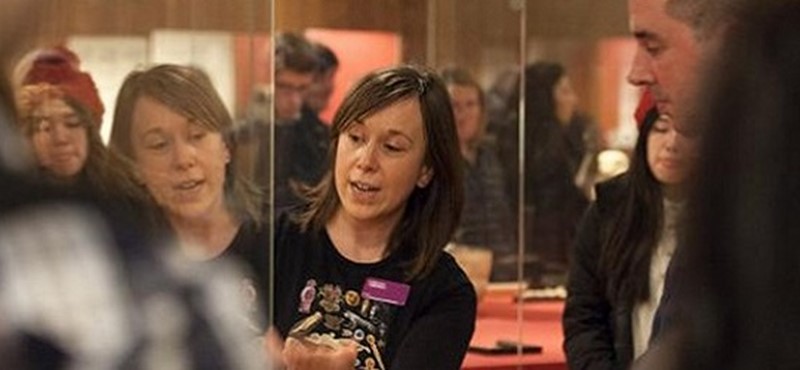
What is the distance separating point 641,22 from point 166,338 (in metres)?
1.26

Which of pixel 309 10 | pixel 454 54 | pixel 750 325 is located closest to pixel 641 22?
pixel 750 325

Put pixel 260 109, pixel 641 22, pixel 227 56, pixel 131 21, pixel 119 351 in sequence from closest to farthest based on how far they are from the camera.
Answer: pixel 119 351 < pixel 641 22 < pixel 131 21 < pixel 227 56 < pixel 260 109

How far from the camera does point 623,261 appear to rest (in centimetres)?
338

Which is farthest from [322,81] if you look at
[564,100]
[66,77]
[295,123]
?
[66,77]

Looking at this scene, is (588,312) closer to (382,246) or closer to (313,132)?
(382,246)

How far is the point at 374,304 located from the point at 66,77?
1.06 meters

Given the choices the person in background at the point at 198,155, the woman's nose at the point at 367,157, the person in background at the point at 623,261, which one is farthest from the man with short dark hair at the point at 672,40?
the person in background at the point at 623,261

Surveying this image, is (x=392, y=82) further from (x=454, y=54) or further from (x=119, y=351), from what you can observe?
(x=119, y=351)

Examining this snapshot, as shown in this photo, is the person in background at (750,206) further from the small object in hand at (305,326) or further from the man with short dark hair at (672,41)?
the small object in hand at (305,326)

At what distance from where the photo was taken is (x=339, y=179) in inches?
122

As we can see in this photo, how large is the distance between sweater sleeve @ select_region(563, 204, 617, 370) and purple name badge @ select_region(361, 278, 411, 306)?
61cm

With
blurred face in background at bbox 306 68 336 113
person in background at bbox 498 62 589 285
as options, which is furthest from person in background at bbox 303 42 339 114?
person in background at bbox 498 62 589 285

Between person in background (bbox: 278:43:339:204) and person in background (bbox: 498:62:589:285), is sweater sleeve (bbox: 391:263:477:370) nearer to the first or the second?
person in background (bbox: 278:43:339:204)

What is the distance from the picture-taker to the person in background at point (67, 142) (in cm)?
111
